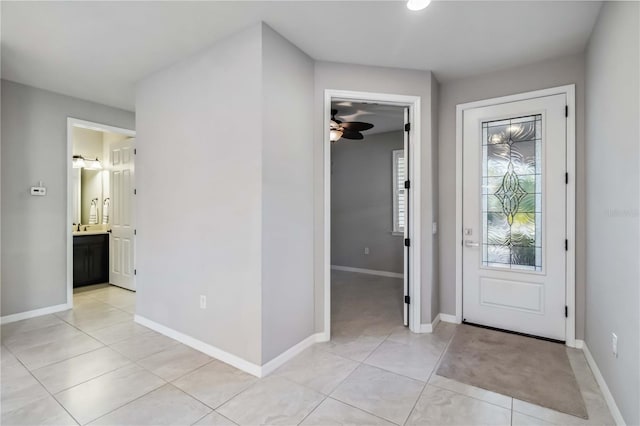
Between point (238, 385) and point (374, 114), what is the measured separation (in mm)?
3883

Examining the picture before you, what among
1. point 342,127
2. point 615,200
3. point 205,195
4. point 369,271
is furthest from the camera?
point 369,271

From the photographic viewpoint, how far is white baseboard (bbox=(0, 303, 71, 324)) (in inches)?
136

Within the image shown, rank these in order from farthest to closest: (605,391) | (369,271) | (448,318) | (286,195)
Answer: (369,271), (448,318), (286,195), (605,391)

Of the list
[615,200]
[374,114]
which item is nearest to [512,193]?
[615,200]

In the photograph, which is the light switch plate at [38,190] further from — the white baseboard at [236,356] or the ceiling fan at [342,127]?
the ceiling fan at [342,127]

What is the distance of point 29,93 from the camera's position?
3.66m

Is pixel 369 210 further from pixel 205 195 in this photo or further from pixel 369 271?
pixel 205 195

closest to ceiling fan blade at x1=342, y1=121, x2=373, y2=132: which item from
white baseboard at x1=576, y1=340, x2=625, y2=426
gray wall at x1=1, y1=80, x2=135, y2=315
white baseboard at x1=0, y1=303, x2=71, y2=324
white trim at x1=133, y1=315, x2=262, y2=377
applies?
white trim at x1=133, y1=315, x2=262, y2=377

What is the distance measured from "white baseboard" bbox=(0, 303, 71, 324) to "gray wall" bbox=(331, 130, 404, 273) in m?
4.46

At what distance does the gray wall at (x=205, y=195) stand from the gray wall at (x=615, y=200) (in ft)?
7.31

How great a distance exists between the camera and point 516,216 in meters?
3.11

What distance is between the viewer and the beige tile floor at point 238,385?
1.88m

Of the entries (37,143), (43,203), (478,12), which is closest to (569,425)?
(478,12)

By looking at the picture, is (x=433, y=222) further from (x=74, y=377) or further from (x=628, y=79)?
(x=74, y=377)
